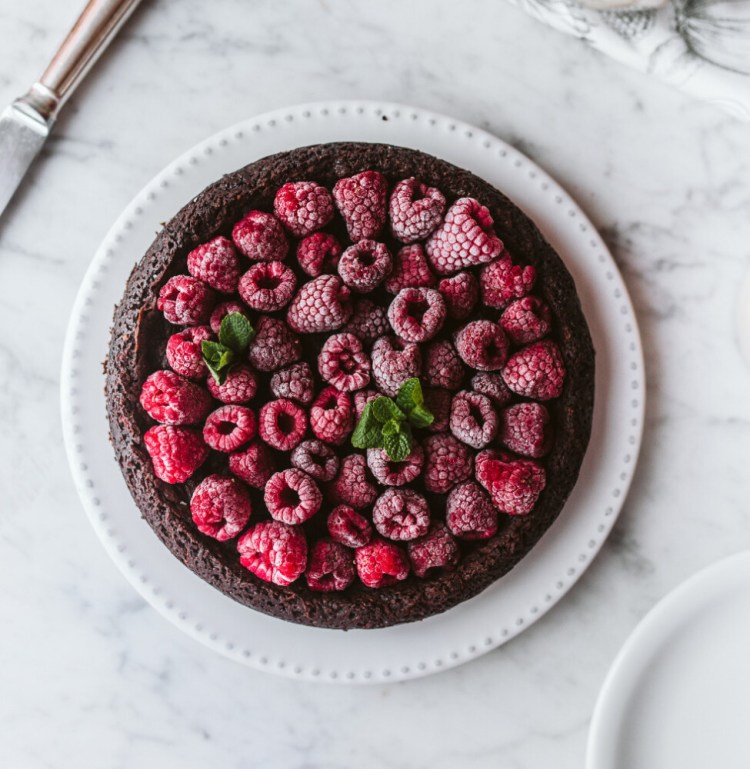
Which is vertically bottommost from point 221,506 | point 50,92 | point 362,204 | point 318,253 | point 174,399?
point 221,506

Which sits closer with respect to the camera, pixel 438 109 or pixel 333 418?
pixel 333 418

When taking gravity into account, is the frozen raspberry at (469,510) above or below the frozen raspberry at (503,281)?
below

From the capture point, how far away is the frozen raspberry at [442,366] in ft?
5.08

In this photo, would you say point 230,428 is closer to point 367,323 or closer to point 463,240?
point 367,323

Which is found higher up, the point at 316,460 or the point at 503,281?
the point at 503,281

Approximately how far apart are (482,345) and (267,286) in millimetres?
428

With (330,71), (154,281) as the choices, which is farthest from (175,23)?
(154,281)

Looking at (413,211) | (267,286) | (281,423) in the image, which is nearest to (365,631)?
(281,423)

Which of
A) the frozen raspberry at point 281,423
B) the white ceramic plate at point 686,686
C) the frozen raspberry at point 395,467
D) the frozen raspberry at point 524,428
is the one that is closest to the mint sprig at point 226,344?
the frozen raspberry at point 281,423

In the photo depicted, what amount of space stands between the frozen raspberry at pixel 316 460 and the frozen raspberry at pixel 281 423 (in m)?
0.02

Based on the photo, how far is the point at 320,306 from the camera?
4.94 feet

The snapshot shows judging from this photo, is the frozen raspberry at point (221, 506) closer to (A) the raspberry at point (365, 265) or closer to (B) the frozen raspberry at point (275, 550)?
(B) the frozen raspberry at point (275, 550)

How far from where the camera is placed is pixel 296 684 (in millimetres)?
1909

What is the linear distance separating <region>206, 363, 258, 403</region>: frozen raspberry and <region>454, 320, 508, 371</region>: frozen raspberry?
1.33ft
